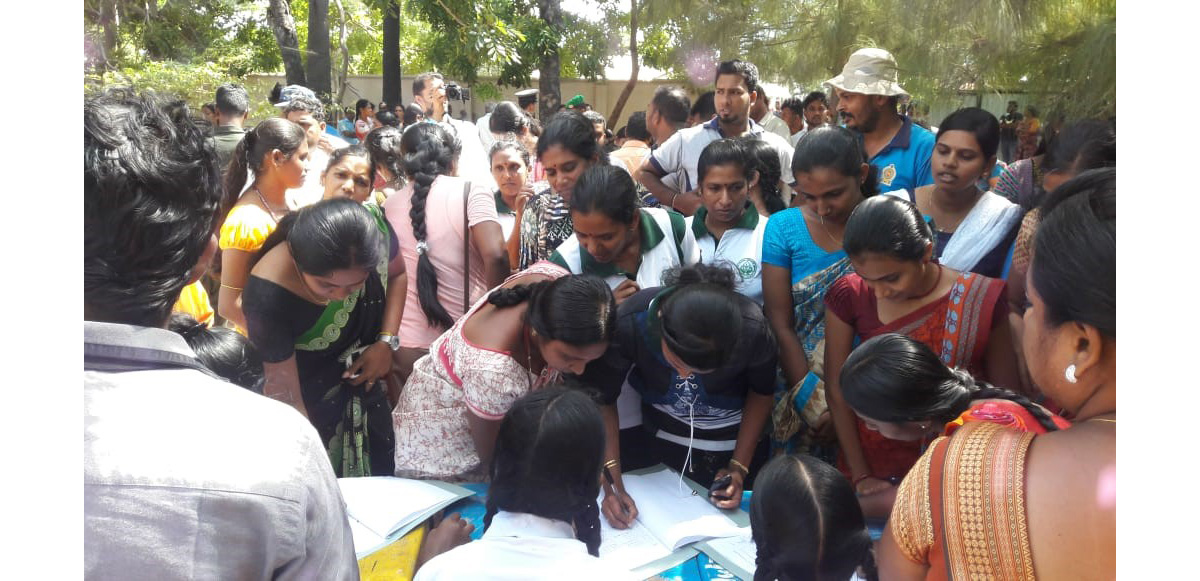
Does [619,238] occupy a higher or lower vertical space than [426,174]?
lower

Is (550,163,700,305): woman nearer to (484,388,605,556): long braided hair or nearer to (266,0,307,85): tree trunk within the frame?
(484,388,605,556): long braided hair

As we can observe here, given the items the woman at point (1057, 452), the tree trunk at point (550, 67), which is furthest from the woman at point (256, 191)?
the tree trunk at point (550, 67)

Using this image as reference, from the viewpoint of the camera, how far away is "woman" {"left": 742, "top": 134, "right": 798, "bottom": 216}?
2.90 meters

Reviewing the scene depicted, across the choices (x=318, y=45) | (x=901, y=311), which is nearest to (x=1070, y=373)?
(x=901, y=311)

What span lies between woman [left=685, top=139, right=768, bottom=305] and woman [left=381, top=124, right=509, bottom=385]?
74 centimetres

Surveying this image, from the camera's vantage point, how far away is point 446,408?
212 centimetres

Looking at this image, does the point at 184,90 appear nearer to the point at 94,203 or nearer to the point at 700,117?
the point at 700,117

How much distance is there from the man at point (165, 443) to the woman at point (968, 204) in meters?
2.01

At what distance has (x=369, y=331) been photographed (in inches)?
101

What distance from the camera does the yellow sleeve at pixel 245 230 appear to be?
2.60 meters

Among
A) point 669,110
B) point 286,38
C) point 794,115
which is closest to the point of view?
→ point 669,110

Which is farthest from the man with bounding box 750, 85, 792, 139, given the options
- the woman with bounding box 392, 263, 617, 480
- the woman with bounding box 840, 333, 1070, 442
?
the woman with bounding box 840, 333, 1070, 442

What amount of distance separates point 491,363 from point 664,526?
0.57 metres

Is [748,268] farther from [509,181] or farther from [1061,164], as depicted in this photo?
[509,181]
